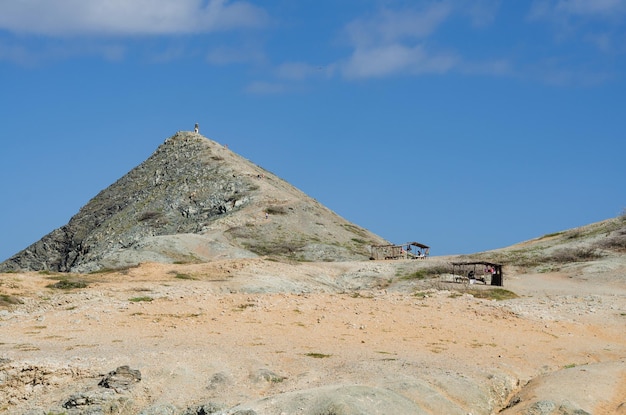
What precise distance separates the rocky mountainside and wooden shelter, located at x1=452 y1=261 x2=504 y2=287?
747 inches

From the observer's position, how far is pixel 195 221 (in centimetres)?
10100

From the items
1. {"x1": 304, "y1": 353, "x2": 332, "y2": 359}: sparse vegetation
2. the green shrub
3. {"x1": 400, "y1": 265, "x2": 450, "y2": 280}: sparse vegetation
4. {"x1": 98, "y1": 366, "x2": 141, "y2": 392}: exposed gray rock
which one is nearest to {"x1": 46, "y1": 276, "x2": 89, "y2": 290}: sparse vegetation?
the green shrub

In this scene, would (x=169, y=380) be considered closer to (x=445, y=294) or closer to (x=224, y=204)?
(x=445, y=294)

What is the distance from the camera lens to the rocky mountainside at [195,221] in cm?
8038

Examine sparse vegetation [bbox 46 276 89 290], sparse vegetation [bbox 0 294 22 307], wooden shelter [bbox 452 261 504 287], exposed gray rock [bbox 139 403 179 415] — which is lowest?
exposed gray rock [bbox 139 403 179 415]

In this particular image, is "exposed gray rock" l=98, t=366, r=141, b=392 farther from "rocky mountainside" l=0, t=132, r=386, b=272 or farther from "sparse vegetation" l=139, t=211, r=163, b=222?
"sparse vegetation" l=139, t=211, r=163, b=222

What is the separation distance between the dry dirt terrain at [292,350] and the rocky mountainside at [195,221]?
93.8ft

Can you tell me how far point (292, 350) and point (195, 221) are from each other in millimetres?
75268

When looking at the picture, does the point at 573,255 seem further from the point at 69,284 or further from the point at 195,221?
the point at 195,221

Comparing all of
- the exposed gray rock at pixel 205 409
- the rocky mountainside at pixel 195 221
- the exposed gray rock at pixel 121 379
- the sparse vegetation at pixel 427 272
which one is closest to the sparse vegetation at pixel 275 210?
the rocky mountainside at pixel 195 221

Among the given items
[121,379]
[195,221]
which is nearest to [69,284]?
[121,379]

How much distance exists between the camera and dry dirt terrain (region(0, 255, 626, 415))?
21.8 m

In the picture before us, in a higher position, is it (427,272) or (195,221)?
(195,221)

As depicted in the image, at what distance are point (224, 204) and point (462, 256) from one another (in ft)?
130
